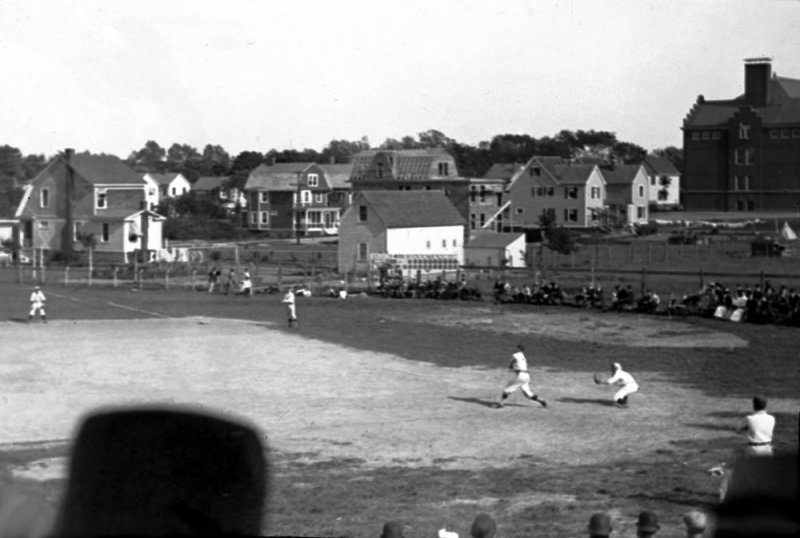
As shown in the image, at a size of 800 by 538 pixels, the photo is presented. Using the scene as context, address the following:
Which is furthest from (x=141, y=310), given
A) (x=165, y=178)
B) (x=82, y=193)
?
(x=82, y=193)

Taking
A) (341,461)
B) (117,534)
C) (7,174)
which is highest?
(7,174)

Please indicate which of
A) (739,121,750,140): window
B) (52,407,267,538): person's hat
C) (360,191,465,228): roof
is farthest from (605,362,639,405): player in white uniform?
(360,191,465,228): roof

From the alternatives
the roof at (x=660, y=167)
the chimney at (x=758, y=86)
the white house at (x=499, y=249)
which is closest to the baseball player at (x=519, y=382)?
the roof at (x=660, y=167)

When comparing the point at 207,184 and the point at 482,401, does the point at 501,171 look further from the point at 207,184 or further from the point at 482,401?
the point at 207,184

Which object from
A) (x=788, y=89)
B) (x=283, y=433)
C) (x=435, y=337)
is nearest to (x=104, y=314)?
(x=435, y=337)

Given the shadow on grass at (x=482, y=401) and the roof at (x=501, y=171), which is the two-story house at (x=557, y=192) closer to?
the roof at (x=501, y=171)

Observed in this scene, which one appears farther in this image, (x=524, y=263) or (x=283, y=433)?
(x=524, y=263)

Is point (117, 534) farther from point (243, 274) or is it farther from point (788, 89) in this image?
point (243, 274)
